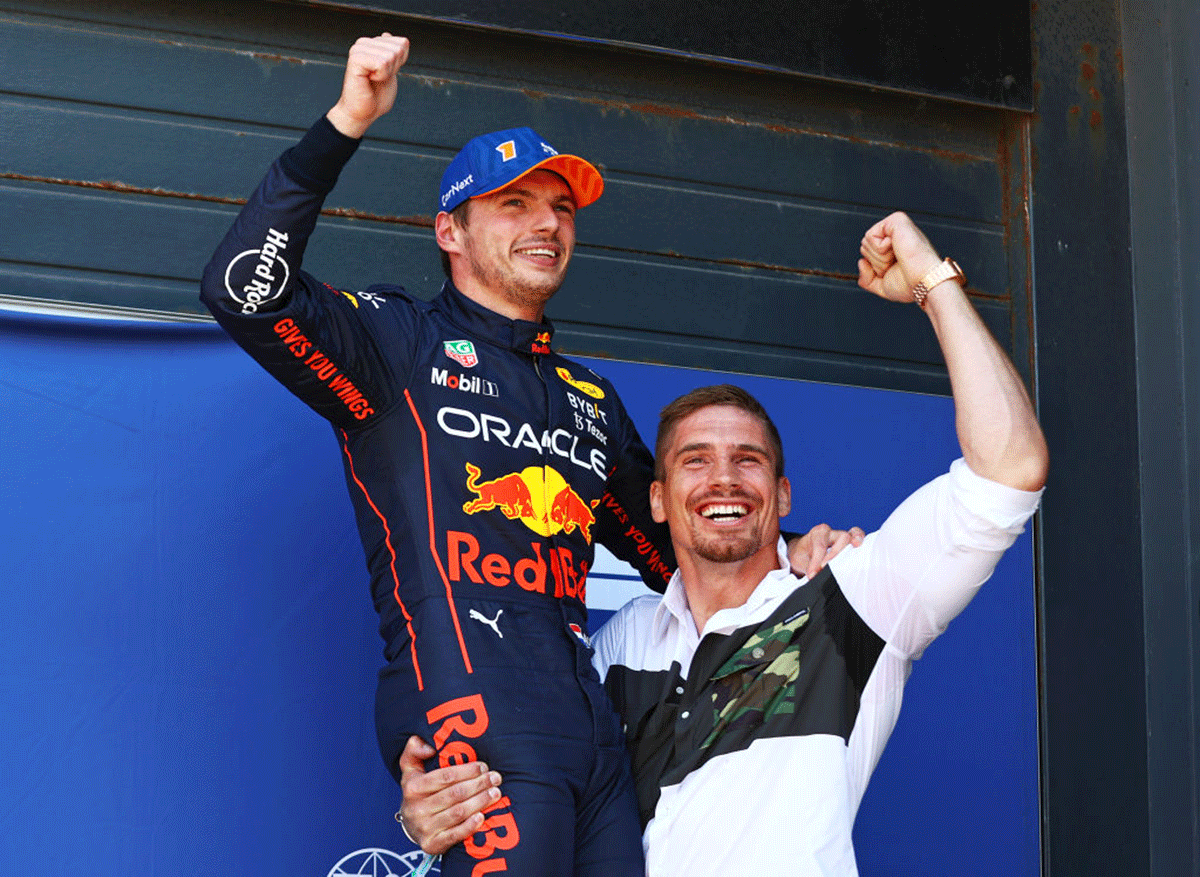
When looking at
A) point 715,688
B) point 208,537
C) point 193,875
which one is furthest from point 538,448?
point 193,875

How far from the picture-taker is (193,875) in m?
2.75

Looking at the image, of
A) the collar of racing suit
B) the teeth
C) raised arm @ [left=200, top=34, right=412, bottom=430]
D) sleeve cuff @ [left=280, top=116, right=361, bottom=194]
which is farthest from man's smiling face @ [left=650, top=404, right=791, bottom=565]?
sleeve cuff @ [left=280, top=116, right=361, bottom=194]

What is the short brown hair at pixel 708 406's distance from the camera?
2672 mm

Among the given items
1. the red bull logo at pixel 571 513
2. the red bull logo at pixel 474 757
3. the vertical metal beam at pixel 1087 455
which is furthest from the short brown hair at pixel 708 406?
the vertical metal beam at pixel 1087 455

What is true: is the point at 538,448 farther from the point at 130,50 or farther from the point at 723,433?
the point at 130,50

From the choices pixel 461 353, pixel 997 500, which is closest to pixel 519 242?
pixel 461 353

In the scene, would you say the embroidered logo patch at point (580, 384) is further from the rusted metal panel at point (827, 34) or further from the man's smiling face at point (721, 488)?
the rusted metal panel at point (827, 34)

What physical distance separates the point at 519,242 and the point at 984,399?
0.89 m

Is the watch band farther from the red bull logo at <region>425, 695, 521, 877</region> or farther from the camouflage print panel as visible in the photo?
the red bull logo at <region>425, 695, 521, 877</region>

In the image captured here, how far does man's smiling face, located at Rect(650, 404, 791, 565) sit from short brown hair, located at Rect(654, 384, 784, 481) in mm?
10

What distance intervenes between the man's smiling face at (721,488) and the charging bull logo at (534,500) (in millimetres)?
231

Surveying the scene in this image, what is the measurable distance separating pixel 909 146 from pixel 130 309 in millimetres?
2105

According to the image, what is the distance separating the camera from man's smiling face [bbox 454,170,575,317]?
2541mm

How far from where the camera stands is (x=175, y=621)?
288 centimetres
